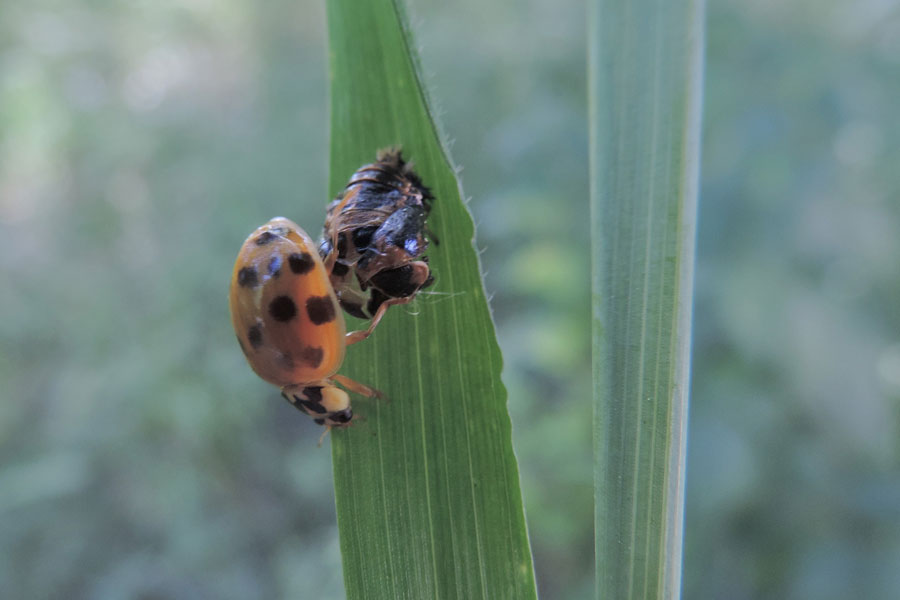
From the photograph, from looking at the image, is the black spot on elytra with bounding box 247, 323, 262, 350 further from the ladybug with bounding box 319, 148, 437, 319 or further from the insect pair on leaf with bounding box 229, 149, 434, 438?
the ladybug with bounding box 319, 148, 437, 319

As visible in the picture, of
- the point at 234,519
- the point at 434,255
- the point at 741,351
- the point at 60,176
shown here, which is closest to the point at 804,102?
the point at 741,351

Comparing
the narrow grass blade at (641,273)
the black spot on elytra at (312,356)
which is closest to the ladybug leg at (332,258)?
the black spot on elytra at (312,356)

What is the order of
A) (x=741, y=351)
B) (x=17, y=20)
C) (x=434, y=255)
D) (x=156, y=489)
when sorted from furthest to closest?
(x=17, y=20) < (x=156, y=489) < (x=741, y=351) < (x=434, y=255)

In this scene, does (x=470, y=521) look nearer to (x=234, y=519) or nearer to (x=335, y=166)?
(x=335, y=166)

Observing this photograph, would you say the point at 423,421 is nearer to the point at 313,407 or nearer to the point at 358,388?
the point at 358,388

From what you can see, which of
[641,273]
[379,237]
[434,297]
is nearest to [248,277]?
[379,237]

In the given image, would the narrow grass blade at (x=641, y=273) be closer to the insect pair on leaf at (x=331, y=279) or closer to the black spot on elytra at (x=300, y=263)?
the insect pair on leaf at (x=331, y=279)

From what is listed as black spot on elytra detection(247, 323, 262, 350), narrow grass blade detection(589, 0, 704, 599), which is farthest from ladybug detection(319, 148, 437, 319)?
narrow grass blade detection(589, 0, 704, 599)
